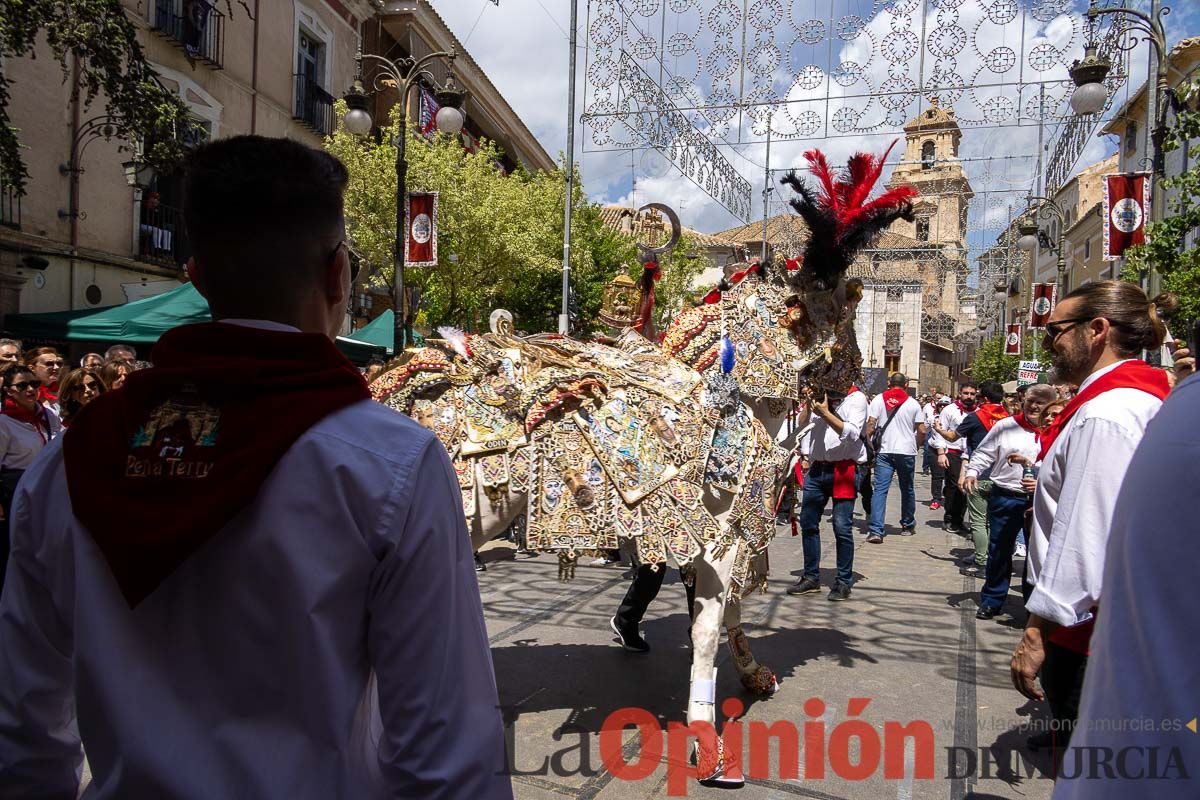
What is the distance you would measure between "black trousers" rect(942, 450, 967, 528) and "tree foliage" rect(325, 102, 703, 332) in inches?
241

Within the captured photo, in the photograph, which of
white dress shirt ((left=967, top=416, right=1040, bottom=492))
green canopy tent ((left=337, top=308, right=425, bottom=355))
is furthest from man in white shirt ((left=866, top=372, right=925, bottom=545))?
green canopy tent ((left=337, top=308, right=425, bottom=355))

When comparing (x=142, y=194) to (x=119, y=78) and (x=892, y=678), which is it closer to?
(x=119, y=78)

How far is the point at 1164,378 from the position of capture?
9.14ft

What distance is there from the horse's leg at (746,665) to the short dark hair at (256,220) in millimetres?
3182

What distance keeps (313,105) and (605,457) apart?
18840 mm

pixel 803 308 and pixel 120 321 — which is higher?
pixel 120 321

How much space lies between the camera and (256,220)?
3.96 feet

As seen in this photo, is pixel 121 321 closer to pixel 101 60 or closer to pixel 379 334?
pixel 101 60

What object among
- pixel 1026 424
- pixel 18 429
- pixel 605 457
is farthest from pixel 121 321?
pixel 1026 424

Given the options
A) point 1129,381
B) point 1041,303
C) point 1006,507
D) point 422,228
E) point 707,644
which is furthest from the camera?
point 1041,303

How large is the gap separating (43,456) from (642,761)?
115 inches

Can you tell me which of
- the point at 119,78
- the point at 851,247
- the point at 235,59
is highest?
the point at 235,59

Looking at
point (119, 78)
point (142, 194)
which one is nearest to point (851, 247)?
point (119, 78)

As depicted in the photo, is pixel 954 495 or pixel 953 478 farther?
pixel 953 478
